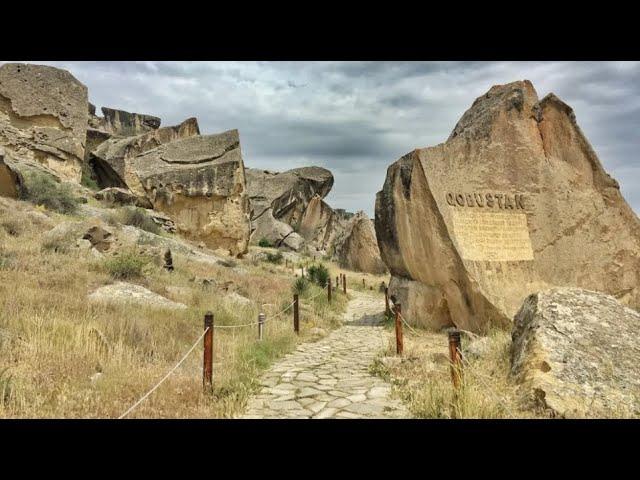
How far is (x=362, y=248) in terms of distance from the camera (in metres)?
26.5

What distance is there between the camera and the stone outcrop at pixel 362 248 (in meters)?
26.1

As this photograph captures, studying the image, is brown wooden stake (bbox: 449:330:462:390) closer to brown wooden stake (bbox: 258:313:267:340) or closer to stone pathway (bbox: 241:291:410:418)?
stone pathway (bbox: 241:291:410:418)

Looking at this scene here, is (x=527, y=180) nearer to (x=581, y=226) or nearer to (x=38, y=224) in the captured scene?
(x=581, y=226)

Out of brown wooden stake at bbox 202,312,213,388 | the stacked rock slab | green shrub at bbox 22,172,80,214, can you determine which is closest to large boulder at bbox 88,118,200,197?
green shrub at bbox 22,172,80,214

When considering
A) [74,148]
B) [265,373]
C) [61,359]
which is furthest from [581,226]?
[74,148]

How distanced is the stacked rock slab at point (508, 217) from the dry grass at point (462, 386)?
6.32ft

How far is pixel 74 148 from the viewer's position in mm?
20375

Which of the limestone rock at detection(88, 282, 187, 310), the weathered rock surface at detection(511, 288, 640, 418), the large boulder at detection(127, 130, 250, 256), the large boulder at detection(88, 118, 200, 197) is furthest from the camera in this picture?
the large boulder at detection(88, 118, 200, 197)

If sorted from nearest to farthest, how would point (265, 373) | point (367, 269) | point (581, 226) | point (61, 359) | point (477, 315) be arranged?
point (61, 359), point (265, 373), point (477, 315), point (581, 226), point (367, 269)

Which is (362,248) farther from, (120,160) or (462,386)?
(462,386)

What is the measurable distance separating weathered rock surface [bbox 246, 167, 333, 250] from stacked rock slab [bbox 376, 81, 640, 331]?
2697cm

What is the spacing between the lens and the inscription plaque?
25.4ft

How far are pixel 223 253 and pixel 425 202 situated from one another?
1487 centimetres

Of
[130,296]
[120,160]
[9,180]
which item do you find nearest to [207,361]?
[130,296]
